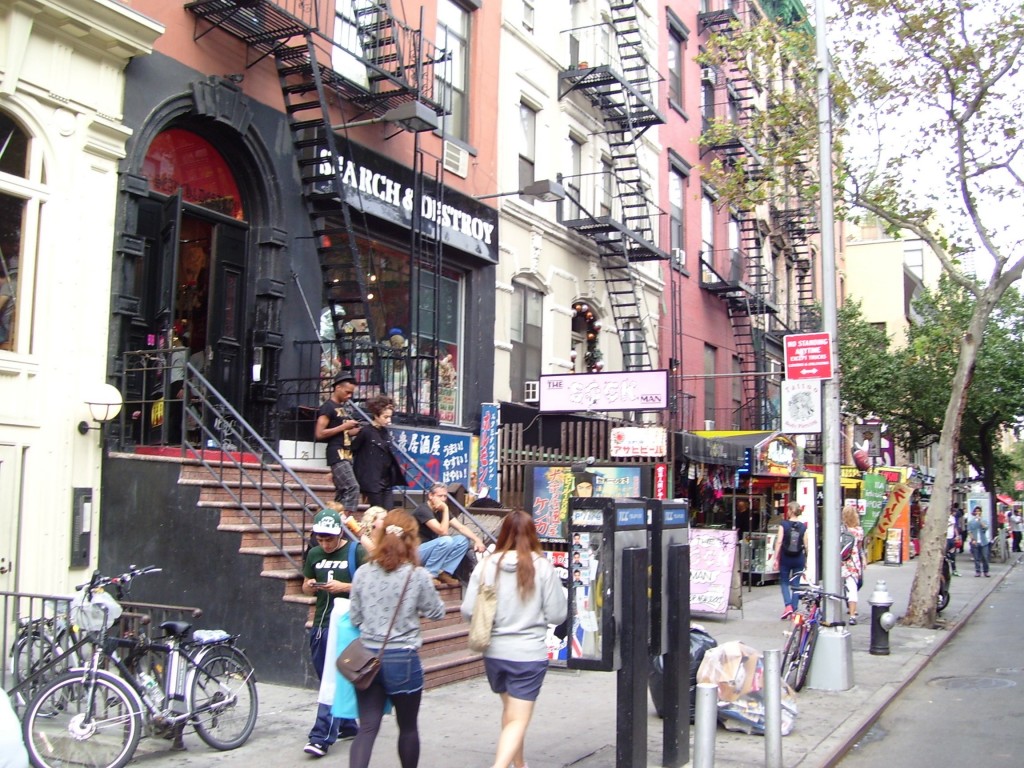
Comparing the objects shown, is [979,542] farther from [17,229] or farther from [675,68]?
[17,229]

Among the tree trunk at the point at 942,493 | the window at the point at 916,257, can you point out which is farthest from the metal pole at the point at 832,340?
the window at the point at 916,257

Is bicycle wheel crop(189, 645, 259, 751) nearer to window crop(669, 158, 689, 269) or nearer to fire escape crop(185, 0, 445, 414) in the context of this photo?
fire escape crop(185, 0, 445, 414)

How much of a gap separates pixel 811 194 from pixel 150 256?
31.8ft

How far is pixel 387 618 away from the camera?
589 centimetres

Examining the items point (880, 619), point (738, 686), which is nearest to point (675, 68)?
point (880, 619)

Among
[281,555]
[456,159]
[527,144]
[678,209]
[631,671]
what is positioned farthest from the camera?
[678,209]

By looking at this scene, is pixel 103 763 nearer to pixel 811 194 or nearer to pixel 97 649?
pixel 97 649

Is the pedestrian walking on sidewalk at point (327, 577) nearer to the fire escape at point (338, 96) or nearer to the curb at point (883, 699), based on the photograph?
the curb at point (883, 699)

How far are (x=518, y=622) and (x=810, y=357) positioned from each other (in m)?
6.92

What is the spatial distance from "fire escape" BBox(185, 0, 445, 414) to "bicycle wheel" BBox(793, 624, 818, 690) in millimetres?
5750

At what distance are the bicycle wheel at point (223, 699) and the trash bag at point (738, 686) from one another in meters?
3.59

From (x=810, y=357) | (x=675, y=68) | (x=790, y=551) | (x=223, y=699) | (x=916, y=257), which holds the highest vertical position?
(x=916, y=257)

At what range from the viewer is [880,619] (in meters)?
12.2

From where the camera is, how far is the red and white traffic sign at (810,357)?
38.4 ft
